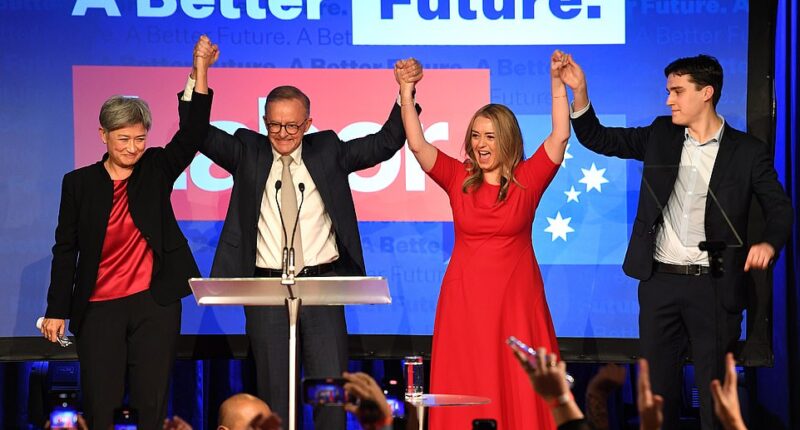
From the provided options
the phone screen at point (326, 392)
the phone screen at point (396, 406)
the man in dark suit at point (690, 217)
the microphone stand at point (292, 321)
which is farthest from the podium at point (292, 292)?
the man in dark suit at point (690, 217)

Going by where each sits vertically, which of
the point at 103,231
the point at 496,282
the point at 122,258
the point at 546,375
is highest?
the point at 103,231

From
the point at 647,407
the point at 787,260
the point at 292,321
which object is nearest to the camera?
the point at 647,407

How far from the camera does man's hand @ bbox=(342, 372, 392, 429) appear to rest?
2.57m

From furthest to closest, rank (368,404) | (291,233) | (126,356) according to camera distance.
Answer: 1. (291,233)
2. (126,356)
3. (368,404)

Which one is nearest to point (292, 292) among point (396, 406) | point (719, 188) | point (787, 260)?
point (396, 406)

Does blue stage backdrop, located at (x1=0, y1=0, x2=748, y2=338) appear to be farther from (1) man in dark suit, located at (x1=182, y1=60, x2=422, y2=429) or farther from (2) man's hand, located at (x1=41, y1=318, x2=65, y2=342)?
(2) man's hand, located at (x1=41, y1=318, x2=65, y2=342)

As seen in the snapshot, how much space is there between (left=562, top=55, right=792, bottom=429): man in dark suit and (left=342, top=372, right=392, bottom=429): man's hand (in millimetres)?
2549

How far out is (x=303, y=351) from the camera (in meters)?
4.96

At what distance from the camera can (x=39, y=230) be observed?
19.1 ft

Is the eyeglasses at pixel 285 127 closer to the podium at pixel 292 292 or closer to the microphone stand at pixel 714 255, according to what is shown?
the podium at pixel 292 292

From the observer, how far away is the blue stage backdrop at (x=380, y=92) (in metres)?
5.80

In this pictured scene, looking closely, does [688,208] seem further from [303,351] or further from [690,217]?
[303,351]

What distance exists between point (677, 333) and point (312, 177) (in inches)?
68.3

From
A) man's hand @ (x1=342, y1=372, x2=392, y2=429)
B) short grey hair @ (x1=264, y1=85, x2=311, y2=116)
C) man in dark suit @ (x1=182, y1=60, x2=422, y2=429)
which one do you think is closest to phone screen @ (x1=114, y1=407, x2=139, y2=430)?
man in dark suit @ (x1=182, y1=60, x2=422, y2=429)
